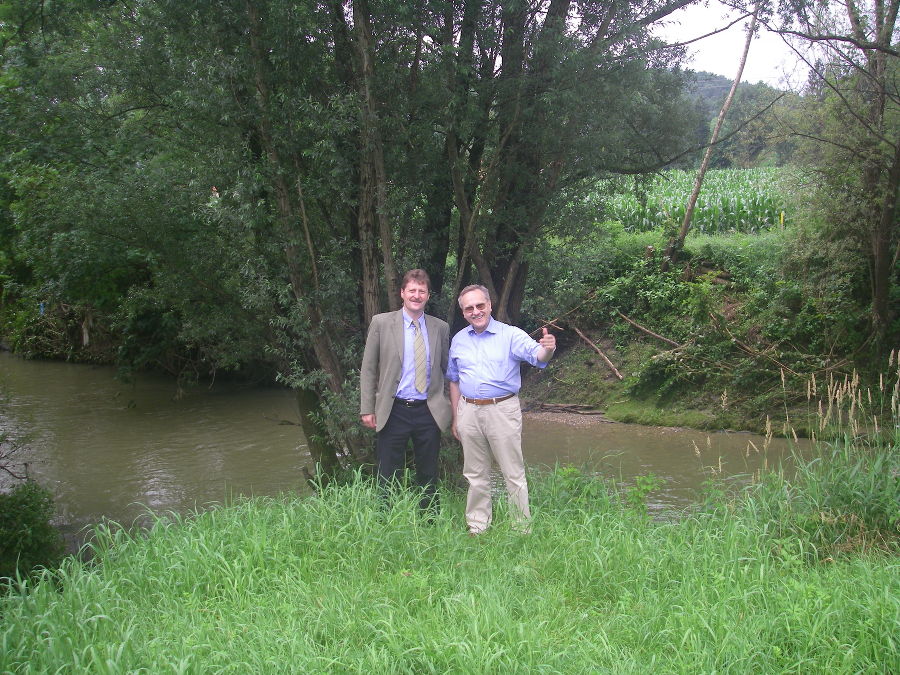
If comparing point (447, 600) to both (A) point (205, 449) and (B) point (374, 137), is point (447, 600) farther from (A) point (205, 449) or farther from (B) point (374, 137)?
(A) point (205, 449)

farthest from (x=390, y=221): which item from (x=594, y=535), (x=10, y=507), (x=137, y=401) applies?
(x=137, y=401)

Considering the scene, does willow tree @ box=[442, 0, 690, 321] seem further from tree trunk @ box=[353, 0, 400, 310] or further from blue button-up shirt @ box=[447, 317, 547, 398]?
blue button-up shirt @ box=[447, 317, 547, 398]

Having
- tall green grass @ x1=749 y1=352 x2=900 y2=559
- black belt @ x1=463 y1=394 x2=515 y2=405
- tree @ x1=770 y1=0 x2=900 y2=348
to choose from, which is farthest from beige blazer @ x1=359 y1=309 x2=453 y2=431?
tree @ x1=770 y1=0 x2=900 y2=348

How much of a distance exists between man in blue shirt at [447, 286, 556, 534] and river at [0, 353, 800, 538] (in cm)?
265

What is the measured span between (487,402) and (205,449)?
7994 mm

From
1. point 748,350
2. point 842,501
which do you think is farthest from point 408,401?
point 748,350

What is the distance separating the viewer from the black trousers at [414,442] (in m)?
5.43

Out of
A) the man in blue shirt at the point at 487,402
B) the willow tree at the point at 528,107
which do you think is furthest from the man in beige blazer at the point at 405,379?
the willow tree at the point at 528,107

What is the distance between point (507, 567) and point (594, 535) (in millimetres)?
716

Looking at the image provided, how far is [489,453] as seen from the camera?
17.6ft

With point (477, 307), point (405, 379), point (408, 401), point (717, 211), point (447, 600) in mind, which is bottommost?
point (447, 600)

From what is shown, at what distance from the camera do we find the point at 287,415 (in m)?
14.4

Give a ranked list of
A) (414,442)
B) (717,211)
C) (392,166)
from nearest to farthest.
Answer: (414,442), (392,166), (717,211)

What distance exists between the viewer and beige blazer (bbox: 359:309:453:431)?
538 centimetres
